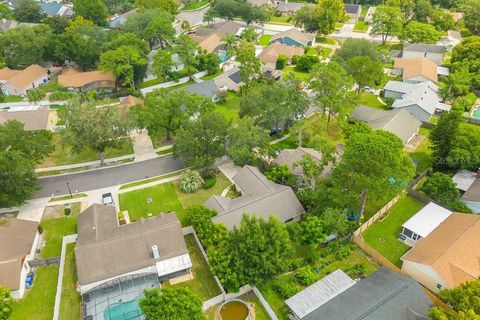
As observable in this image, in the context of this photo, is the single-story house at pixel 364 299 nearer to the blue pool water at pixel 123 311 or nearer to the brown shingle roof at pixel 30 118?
the blue pool water at pixel 123 311

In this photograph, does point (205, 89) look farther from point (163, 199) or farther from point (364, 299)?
point (364, 299)

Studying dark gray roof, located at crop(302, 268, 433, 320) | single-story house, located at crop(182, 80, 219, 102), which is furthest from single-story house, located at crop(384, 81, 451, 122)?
dark gray roof, located at crop(302, 268, 433, 320)

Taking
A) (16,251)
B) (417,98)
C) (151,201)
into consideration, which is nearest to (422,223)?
(417,98)

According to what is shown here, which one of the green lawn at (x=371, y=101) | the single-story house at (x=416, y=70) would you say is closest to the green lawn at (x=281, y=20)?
the single-story house at (x=416, y=70)

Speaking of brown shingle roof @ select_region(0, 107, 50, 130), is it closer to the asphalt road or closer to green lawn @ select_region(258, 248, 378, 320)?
the asphalt road

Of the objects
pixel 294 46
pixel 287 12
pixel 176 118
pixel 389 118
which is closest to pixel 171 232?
pixel 176 118
